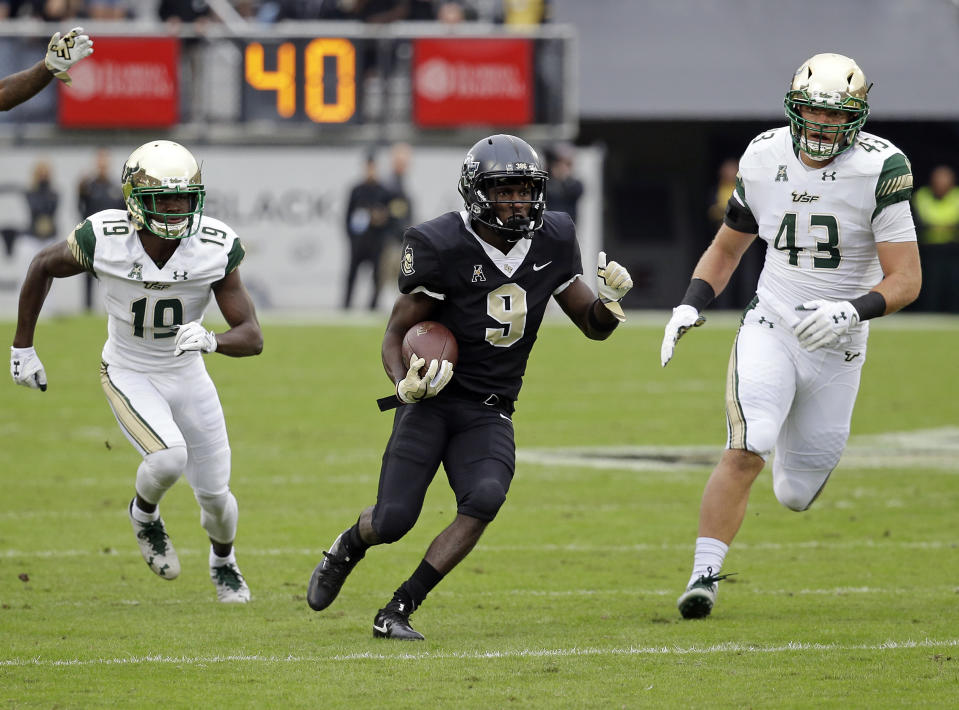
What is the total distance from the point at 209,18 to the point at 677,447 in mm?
11770

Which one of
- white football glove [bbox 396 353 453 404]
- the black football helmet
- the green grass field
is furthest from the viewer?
the black football helmet

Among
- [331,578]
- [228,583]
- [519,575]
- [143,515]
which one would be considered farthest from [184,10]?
[331,578]

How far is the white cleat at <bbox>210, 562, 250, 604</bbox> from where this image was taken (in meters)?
5.75

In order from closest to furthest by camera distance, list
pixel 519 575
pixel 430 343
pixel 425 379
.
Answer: pixel 425 379, pixel 430 343, pixel 519 575

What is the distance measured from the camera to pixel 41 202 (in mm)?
17969

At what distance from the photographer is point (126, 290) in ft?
18.7

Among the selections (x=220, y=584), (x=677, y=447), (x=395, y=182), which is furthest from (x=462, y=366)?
(x=395, y=182)

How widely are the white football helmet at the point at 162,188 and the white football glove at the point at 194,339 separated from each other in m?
0.46

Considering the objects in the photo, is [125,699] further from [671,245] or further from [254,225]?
[671,245]

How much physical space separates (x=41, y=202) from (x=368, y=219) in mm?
3631

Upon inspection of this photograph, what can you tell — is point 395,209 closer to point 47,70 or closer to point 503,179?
point 47,70

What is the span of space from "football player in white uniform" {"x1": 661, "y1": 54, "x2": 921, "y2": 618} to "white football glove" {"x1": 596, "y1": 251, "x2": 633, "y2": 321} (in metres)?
0.27

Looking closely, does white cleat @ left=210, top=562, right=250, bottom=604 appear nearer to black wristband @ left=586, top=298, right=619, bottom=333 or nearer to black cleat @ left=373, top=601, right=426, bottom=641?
black cleat @ left=373, top=601, right=426, bottom=641

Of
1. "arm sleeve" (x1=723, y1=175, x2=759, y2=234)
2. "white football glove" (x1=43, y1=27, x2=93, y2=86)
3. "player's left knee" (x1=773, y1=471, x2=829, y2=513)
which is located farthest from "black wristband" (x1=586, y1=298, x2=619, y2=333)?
"white football glove" (x1=43, y1=27, x2=93, y2=86)
